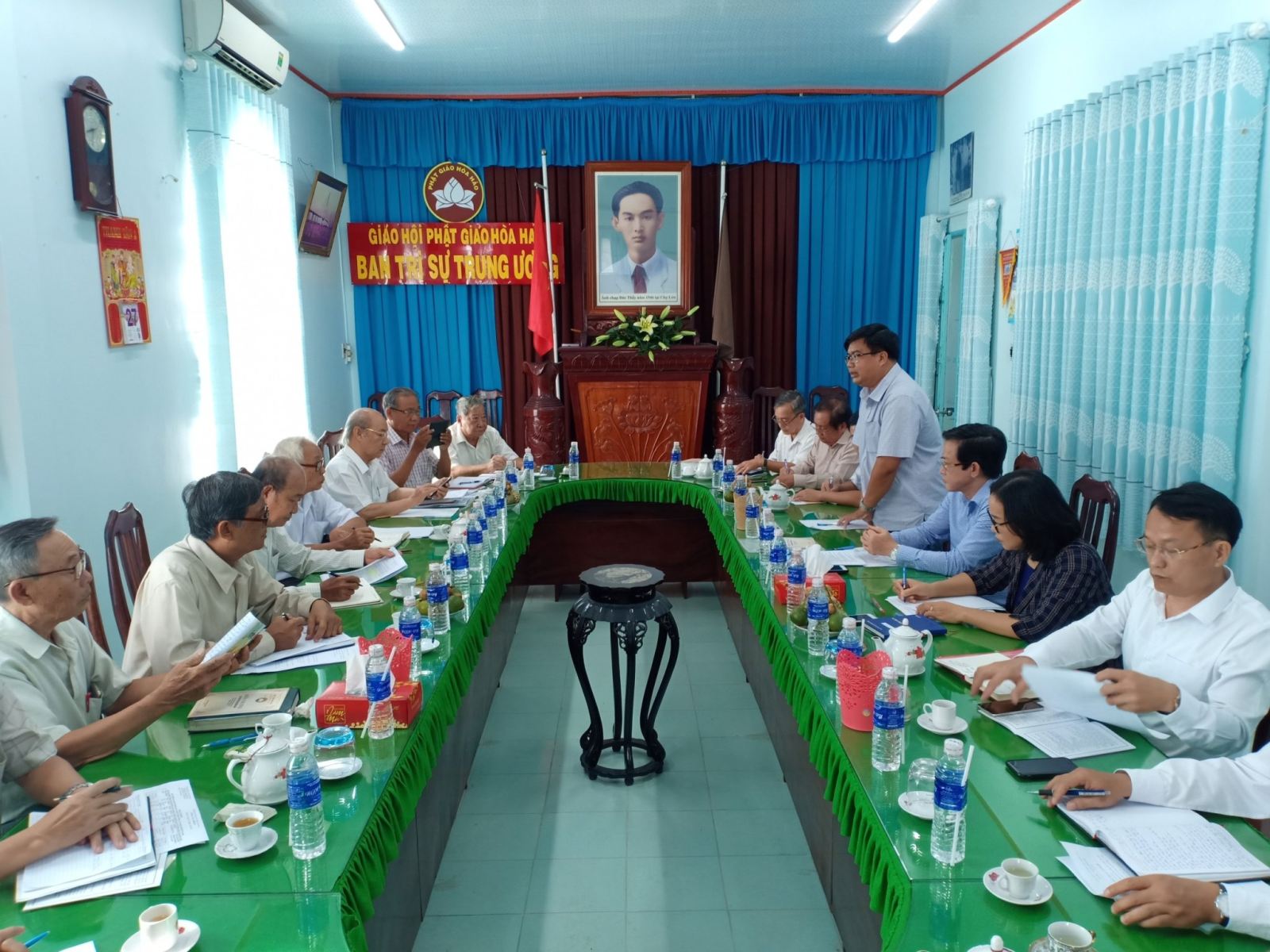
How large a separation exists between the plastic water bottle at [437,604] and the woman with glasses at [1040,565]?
52.1 inches

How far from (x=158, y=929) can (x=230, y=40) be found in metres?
4.45

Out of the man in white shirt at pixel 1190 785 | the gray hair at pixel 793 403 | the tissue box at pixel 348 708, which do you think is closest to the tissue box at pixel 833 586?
the man in white shirt at pixel 1190 785

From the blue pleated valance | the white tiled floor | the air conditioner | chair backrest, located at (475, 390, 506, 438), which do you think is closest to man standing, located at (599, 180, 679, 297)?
the blue pleated valance

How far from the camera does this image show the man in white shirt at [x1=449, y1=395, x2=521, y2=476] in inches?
203

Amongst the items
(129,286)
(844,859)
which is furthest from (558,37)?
(844,859)

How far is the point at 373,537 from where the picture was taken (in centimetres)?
339

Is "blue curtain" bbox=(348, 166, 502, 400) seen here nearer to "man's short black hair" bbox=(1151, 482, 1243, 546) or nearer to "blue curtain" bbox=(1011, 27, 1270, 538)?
"blue curtain" bbox=(1011, 27, 1270, 538)

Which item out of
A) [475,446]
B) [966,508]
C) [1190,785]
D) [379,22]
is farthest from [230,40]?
[1190,785]

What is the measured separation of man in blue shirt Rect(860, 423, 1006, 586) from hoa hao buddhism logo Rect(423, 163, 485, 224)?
16.5 ft

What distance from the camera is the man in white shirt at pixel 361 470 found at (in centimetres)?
402

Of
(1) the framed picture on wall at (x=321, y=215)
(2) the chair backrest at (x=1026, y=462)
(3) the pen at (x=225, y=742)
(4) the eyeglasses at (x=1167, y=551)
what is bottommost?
(3) the pen at (x=225, y=742)

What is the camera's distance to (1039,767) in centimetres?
169

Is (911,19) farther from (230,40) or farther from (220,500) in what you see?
(220,500)

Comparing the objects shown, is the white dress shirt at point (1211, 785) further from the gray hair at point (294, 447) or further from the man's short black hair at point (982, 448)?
the gray hair at point (294, 447)
